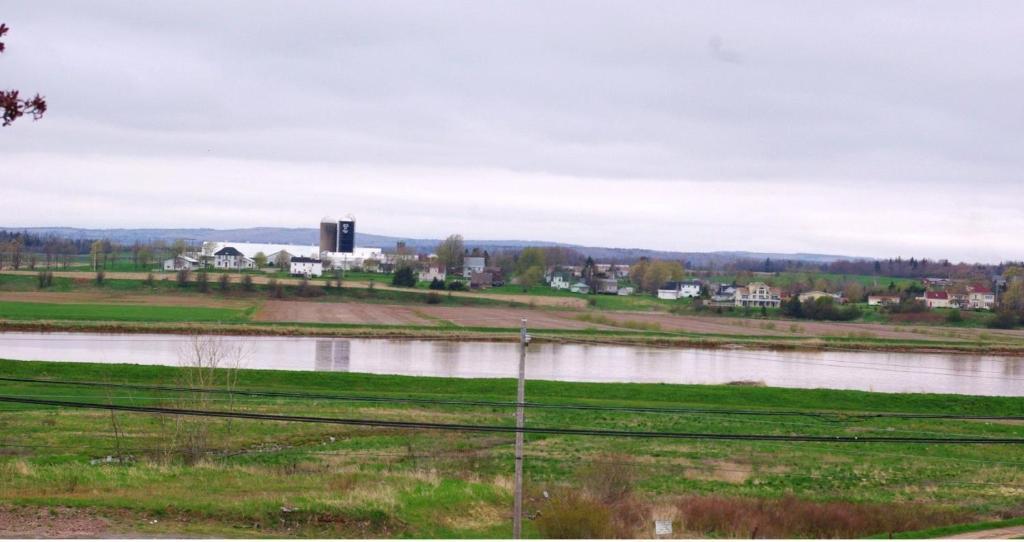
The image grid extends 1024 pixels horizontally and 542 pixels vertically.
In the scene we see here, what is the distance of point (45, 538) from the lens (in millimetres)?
15875

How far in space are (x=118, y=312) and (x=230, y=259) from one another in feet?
257

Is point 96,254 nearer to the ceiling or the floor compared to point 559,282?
nearer to the ceiling

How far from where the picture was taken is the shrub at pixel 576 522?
17.5m

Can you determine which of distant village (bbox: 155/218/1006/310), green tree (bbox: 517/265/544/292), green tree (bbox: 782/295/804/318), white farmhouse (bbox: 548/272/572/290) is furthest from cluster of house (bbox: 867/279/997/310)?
green tree (bbox: 517/265/544/292)

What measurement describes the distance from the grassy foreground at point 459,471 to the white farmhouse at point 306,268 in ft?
275

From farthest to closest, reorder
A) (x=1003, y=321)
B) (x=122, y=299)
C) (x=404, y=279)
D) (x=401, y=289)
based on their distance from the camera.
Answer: (x=404, y=279)
(x=401, y=289)
(x=1003, y=321)
(x=122, y=299)

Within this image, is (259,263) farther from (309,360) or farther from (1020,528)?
(1020,528)

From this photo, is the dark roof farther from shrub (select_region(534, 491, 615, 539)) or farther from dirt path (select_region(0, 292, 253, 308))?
shrub (select_region(534, 491, 615, 539))

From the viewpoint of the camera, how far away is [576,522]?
1750 centimetres

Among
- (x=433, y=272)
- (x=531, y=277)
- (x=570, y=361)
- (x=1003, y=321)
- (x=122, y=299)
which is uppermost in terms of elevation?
(x=433, y=272)

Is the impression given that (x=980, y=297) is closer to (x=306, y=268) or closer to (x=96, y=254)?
(x=306, y=268)

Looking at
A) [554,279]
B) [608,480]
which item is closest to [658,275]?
[554,279]

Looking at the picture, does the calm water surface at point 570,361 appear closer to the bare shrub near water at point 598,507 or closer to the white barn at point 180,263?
the bare shrub near water at point 598,507

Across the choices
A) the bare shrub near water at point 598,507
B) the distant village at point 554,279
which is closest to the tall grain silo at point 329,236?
the distant village at point 554,279
